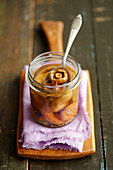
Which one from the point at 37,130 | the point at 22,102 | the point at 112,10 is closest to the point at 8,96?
the point at 22,102

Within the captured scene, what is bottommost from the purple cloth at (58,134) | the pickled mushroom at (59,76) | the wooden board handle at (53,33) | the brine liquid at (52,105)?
the purple cloth at (58,134)

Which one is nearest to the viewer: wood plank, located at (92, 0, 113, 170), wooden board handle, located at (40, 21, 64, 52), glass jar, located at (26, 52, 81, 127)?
glass jar, located at (26, 52, 81, 127)

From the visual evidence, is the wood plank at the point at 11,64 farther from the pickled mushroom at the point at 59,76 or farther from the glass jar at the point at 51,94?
the pickled mushroom at the point at 59,76

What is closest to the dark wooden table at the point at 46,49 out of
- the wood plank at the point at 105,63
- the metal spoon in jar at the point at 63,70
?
the wood plank at the point at 105,63

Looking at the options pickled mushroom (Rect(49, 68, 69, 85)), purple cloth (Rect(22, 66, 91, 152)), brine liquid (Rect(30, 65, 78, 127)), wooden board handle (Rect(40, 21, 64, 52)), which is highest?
wooden board handle (Rect(40, 21, 64, 52))

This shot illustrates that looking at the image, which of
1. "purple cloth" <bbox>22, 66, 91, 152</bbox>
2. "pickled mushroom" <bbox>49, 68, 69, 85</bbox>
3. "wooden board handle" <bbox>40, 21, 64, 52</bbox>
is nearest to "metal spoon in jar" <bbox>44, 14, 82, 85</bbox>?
"pickled mushroom" <bbox>49, 68, 69, 85</bbox>

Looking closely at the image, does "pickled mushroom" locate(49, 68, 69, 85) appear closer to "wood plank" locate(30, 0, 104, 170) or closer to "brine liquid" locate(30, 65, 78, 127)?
"brine liquid" locate(30, 65, 78, 127)

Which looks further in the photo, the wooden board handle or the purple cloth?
the wooden board handle
